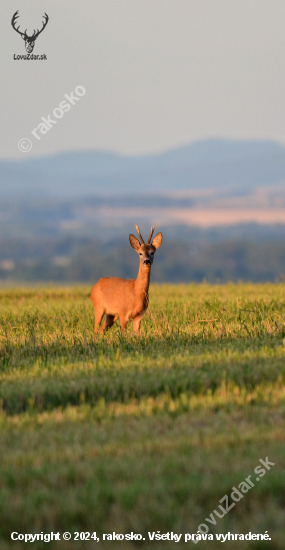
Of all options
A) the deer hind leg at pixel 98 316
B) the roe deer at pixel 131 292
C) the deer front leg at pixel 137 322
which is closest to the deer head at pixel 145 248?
the roe deer at pixel 131 292

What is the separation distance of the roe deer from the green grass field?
0.93 metres

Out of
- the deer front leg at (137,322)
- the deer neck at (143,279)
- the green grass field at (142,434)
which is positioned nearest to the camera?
the green grass field at (142,434)

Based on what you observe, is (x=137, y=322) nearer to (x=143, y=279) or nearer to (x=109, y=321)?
(x=143, y=279)

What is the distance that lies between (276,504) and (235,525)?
1.55ft

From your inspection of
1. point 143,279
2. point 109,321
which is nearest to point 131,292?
point 143,279

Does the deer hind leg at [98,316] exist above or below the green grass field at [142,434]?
above

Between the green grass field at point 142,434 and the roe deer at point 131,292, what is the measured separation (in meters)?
0.93

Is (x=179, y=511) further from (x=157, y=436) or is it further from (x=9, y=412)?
(x=9, y=412)

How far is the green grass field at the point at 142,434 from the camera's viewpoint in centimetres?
518

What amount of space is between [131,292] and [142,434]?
674cm

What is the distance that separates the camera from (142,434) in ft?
21.7

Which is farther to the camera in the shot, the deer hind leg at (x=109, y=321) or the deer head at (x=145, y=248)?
the deer hind leg at (x=109, y=321)

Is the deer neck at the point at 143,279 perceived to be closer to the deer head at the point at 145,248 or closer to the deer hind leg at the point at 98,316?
→ the deer head at the point at 145,248

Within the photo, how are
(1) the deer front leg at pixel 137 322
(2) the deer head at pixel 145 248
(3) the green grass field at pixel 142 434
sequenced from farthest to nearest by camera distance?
(1) the deer front leg at pixel 137 322
(2) the deer head at pixel 145 248
(3) the green grass field at pixel 142 434
